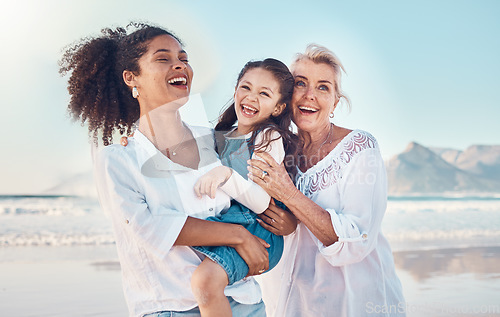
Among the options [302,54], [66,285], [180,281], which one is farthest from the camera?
[66,285]

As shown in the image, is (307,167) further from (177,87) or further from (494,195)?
(494,195)

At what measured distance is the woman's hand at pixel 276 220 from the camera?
230cm

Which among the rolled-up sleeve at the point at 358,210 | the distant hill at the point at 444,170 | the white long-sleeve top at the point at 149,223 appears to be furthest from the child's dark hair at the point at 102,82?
the distant hill at the point at 444,170

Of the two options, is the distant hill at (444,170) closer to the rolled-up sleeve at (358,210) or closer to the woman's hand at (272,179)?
the rolled-up sleeve at (358,210)

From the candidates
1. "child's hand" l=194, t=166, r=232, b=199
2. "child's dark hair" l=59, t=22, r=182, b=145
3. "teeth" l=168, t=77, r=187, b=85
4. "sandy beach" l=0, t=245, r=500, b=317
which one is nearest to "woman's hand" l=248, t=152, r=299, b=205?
"child's hand" l=194, t=166, r=232, b=199

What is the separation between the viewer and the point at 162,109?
216cm

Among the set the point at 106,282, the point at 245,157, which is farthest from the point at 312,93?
the point at 106,282

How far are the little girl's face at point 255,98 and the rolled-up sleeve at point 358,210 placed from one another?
1.78 feet

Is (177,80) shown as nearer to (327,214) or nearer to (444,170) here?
(327,214)

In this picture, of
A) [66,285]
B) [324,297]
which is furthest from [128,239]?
[66,285]

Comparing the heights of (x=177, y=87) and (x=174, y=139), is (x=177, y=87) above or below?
above

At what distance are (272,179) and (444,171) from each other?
1793cm

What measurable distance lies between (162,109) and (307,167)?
98 cm

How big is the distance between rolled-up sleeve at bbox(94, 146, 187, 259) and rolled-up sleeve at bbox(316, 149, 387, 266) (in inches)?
34.9
